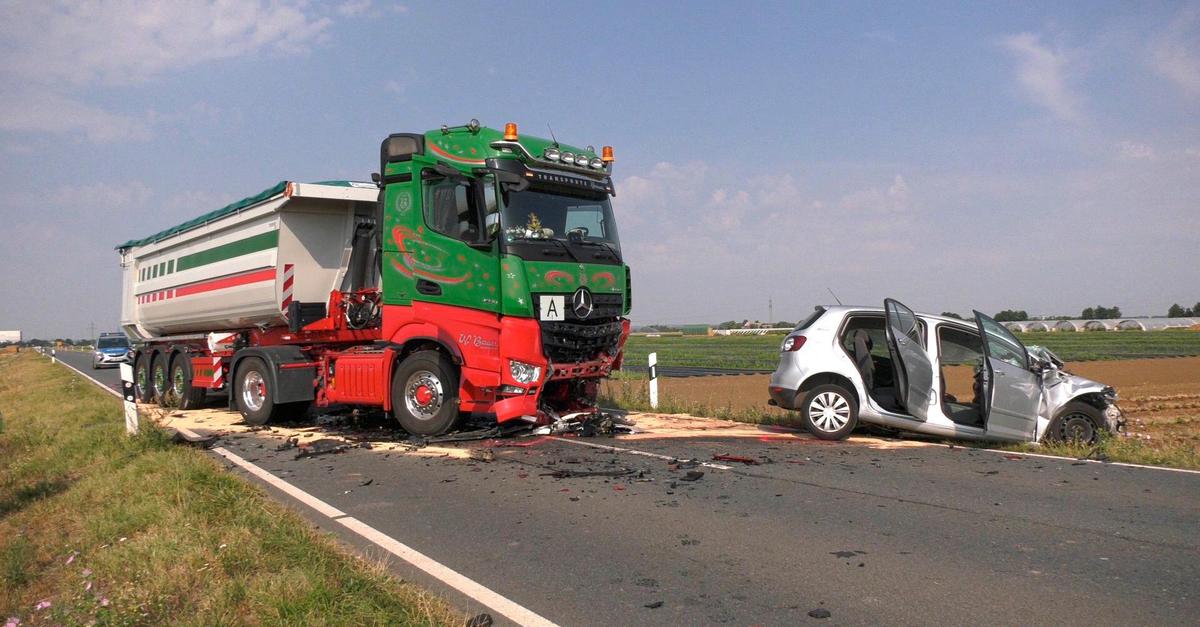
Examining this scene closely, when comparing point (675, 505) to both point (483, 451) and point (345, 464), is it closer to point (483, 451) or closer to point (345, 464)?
point (483, 451)

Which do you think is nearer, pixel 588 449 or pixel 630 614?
pixel 630 614

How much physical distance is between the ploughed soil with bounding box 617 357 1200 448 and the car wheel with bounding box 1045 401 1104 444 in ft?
7.30

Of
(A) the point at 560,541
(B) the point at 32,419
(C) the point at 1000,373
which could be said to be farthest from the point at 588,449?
(B) the point at 32,419

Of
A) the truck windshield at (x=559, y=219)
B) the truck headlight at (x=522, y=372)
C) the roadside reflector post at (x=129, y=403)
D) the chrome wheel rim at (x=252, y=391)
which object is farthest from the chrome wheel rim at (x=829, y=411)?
the roadside reflector post at (x=129, y=403)

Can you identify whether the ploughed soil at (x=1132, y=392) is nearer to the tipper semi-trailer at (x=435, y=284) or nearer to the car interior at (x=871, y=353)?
the car interior at (x=871, y=353)

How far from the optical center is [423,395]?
10219 mm

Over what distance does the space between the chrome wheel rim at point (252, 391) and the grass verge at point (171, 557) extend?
12.0 feet

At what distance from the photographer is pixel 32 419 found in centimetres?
1448

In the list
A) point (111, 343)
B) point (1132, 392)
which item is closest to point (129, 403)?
point (1132, 392)

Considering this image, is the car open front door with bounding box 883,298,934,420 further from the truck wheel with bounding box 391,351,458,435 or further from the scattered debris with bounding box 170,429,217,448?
the scattered debris with bounding box 170,429,217,448

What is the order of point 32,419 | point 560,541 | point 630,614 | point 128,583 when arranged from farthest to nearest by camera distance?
1. point 32,419
2. point 560,541
3. point 128,583
4. point 630,614

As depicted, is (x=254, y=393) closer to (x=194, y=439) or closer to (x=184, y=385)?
(x=194, y=439)

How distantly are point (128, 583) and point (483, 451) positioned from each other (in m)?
4.90

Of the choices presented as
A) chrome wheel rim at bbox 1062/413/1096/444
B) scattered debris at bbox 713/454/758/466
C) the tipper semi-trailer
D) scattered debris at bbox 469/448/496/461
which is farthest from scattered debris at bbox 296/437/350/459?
chrome wheel rim at bbox 1062/413/1096/444
